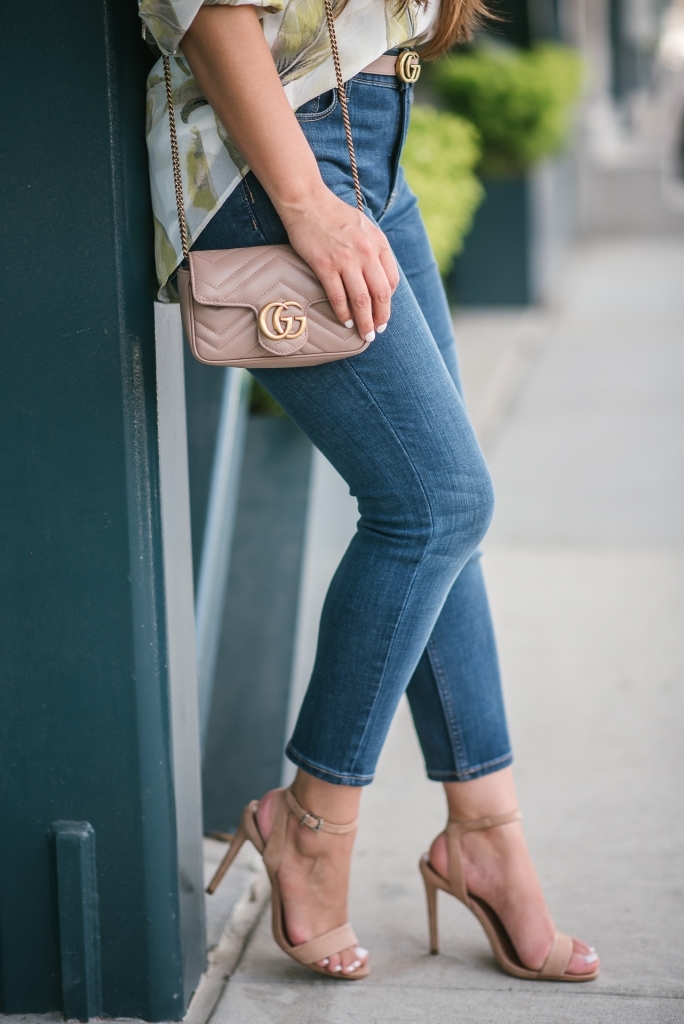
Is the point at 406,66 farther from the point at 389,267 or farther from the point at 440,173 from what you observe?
the point at 440,173

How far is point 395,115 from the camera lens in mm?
1460

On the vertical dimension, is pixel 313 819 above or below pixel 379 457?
below

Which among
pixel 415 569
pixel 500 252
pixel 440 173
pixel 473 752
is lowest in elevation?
pixel 473 752

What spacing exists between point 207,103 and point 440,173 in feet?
11.2

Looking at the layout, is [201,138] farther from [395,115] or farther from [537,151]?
[537,151]

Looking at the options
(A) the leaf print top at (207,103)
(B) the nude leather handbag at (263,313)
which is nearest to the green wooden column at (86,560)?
(A) the leaf print top at (207,103)

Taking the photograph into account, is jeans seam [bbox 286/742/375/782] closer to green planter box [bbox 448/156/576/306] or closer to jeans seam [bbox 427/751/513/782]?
jeans seam [bbox 427/751/513/782]

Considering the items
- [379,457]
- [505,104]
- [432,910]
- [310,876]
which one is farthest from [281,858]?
[505,104]

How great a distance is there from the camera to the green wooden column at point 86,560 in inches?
55.1

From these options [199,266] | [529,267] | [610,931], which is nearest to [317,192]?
[199,266]

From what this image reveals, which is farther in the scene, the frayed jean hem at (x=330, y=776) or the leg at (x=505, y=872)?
the leg at (x=505, y=872)

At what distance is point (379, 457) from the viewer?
4.66ft

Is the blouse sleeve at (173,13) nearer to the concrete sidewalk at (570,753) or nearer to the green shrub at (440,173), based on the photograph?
the concrete sidewalk at (570,753)

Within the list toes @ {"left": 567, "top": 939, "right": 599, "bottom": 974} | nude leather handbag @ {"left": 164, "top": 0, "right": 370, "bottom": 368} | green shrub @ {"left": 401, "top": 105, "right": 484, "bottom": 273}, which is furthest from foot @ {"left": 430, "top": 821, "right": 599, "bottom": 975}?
green shrub @ {"left": 401, "top": 105, "right": 484, "bottom": 273}
